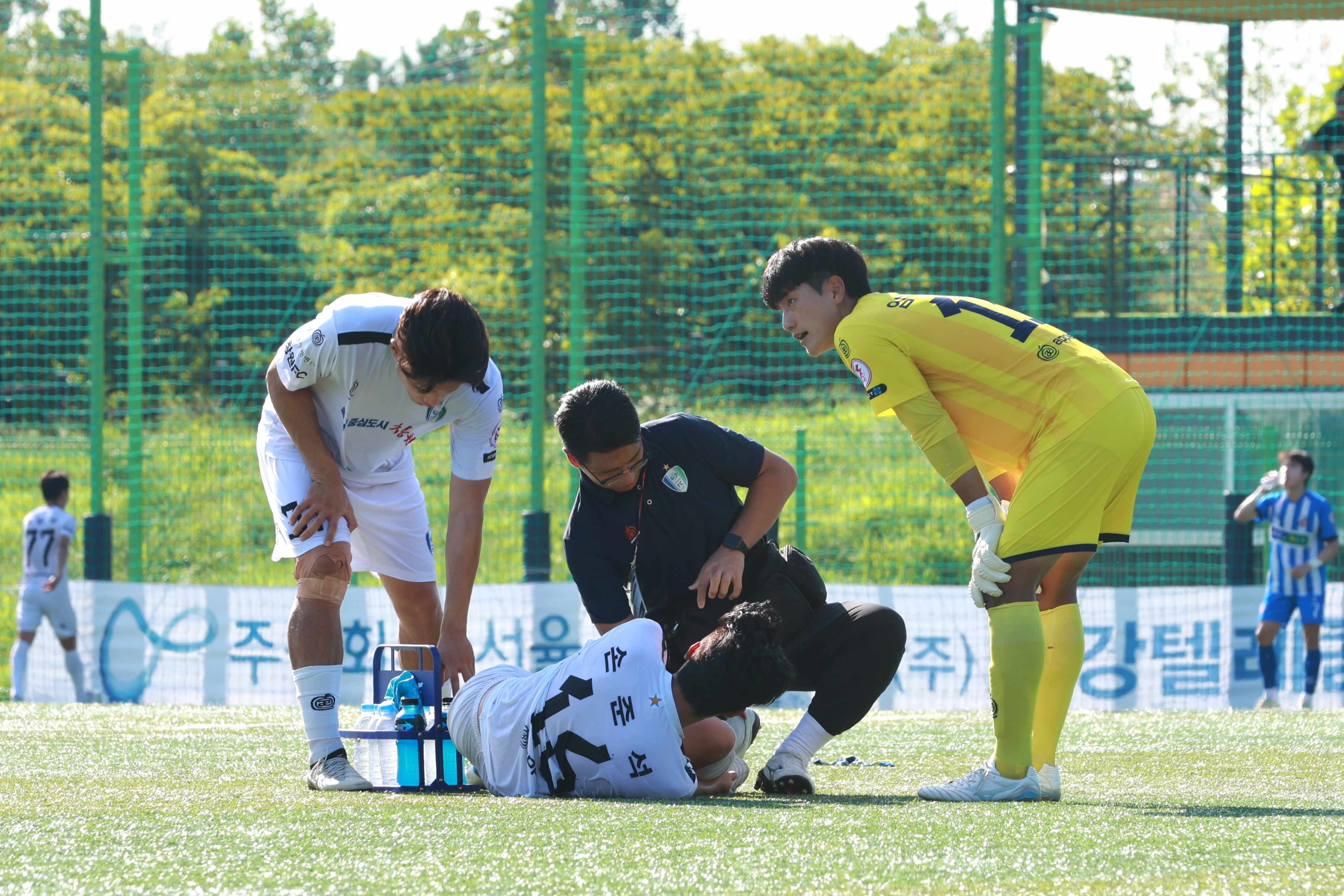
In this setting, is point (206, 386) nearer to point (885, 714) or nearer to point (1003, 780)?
point (885, 714)

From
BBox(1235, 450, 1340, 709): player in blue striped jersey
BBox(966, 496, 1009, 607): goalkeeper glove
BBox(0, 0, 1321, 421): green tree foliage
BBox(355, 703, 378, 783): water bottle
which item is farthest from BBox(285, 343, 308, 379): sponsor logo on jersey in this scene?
BBox(1235, 450, 1340, 709): player in blue striped jersey

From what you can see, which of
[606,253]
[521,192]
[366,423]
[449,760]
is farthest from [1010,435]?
[521,192]

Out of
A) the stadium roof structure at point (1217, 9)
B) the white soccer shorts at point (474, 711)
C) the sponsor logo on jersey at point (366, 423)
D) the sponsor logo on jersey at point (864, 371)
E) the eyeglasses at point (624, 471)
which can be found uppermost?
the stadium roof structure at point (1217, 9)

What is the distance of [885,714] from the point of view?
820cm

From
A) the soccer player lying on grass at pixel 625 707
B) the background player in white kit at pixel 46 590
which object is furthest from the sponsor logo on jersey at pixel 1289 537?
the background player in white kit at pixel 46 590

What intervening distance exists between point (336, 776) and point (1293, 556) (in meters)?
7.92

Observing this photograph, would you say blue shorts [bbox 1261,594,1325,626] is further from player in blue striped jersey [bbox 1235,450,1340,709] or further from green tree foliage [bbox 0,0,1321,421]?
green tree foliage [bbox 0,0,1321,421]

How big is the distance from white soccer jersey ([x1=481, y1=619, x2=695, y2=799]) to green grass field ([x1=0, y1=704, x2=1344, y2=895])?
10 cm

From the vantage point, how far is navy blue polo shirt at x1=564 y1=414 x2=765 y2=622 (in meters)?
4.22

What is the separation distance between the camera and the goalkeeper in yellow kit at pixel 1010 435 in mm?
3934

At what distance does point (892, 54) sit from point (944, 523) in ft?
13.4

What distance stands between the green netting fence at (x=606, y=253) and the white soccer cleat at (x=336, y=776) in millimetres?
6250

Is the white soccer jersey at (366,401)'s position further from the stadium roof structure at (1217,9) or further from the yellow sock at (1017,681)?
the stadium roof structure at (1217,9)

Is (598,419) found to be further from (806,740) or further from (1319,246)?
(1319,246)
